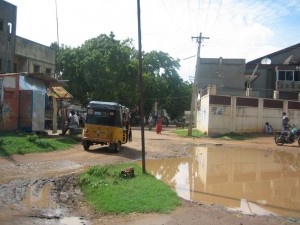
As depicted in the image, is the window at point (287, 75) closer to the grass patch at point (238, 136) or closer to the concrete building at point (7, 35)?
the grass patch at point (238, 136)

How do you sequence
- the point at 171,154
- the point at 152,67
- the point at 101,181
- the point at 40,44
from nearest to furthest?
the point at 101,181, the point at 171,154, the point at 40,44, the point at 152,67

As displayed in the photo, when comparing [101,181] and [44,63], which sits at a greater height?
[44,63]

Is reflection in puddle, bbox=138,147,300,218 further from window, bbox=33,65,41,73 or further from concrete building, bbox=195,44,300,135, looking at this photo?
window, bbox=33,65,41,73

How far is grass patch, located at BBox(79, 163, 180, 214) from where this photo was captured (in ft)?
26.7

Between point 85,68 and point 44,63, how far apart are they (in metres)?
10.2

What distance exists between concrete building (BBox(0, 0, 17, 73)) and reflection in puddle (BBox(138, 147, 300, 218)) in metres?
17.3

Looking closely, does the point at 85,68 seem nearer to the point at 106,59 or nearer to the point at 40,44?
the point at 106,59

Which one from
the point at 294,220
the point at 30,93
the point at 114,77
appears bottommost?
the point at 294,220

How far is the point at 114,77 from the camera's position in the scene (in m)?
46.4

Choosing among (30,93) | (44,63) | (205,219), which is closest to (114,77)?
(44,63)

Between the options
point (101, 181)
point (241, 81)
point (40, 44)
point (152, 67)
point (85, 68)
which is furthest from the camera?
point (152, 67)

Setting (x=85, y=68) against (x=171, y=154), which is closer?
(x=171, y=154)

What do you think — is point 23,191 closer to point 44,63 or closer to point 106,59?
point 44,63

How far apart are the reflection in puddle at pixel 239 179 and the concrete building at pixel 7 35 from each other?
17329 millimetres
